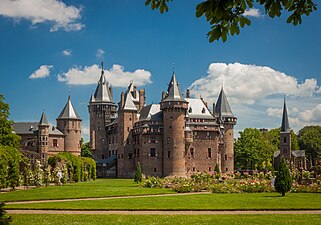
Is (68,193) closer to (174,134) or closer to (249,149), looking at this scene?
(174,134)

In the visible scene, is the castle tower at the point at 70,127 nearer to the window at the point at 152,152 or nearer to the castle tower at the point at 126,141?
the castle tower at the point at 126,141

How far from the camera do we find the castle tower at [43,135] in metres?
69.7

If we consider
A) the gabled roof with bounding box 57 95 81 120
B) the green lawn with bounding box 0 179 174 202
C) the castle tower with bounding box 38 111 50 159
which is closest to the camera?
the green lawn with bounding box 0 179 174 202

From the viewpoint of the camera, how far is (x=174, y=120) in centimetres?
7038

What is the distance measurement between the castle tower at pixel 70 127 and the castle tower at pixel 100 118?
18.1 ft

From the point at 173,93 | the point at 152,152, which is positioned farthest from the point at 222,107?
the point at 152,152

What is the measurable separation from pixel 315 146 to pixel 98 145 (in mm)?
58555

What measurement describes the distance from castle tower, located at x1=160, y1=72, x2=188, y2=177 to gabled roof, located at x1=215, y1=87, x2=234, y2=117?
51.0 feet

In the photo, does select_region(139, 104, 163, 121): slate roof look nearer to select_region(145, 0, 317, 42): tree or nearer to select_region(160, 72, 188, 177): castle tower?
select_region(160, 72, 188, 177): castle tower

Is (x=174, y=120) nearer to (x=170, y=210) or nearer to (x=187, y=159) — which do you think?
(x=187, y=159)

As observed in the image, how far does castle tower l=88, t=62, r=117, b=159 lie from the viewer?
278ft

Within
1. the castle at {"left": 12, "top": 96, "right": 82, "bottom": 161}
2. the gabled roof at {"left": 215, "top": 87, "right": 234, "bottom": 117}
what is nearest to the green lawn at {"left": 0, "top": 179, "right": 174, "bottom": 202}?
the castle at {"left": 12, "top": 96, "right": 82, "bottom": 161}

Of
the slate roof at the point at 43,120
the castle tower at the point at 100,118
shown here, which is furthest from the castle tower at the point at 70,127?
the slate roof at the point at 43,120

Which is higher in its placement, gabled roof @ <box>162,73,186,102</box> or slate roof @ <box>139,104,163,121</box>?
gabled roof @ <box>162,73,186,102</box>
